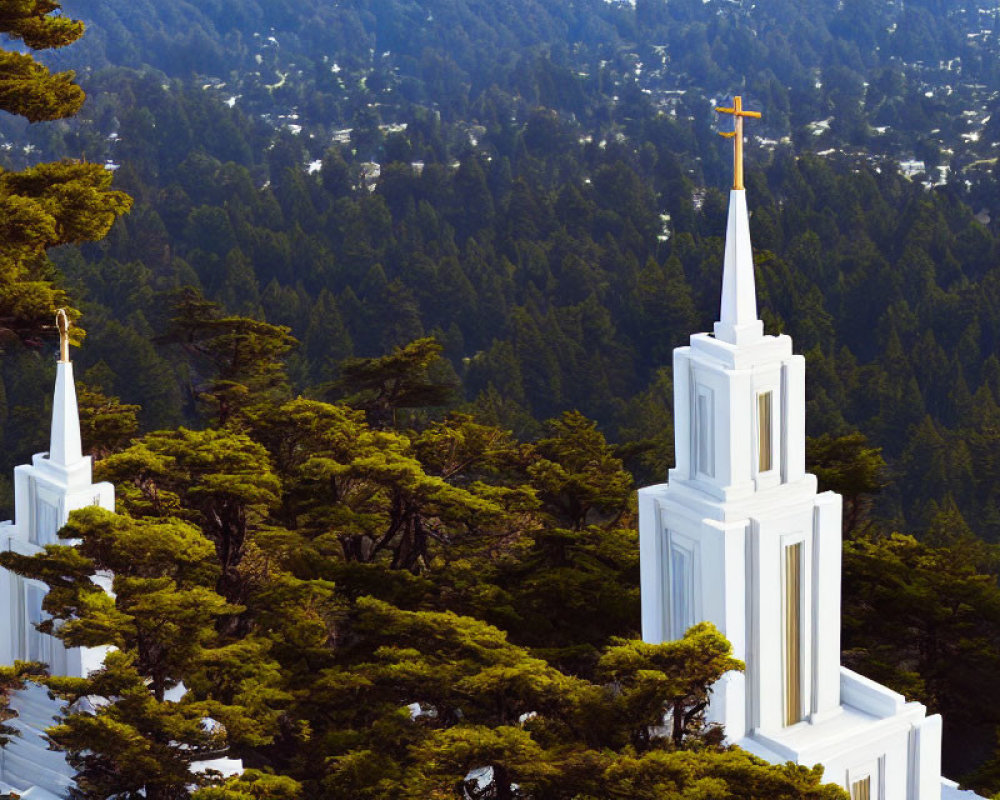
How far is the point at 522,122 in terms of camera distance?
158 m

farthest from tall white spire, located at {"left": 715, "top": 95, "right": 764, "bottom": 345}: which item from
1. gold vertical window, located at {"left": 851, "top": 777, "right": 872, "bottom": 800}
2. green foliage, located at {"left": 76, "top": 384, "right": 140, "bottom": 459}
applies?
green foliage, located at {"left": 76, "top": 384, "right": 140, "bottom": 459}

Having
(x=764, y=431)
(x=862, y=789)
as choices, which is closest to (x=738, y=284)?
(x=764, y=431)

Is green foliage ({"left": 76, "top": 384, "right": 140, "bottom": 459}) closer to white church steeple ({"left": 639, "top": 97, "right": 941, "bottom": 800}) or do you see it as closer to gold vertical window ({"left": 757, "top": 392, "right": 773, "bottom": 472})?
white church steeple ({"left": 639, "top": 97, "right": 941, "bottom": 800})

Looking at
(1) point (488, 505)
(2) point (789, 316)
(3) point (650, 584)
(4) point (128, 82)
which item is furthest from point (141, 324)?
(4) point (128, 82)

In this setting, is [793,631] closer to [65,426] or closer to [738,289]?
[738,289]

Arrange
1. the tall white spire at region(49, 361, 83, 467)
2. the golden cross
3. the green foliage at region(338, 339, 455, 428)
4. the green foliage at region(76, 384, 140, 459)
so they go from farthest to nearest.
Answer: the green foliage at region(338, 339, 455, 428), the green foliage at region(76, 384, 140, 459), the tall white spire at region(49, 361, 83, 467), the golden cross

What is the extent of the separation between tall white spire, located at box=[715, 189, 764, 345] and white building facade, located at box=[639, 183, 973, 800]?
1cm

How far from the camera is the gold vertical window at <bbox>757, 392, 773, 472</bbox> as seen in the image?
19078mm

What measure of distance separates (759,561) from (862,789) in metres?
2.89

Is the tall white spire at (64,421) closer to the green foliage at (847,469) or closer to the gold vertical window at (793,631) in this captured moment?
the gold vertical window at (793,631)

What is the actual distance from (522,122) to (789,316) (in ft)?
246

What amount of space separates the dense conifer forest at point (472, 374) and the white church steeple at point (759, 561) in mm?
957

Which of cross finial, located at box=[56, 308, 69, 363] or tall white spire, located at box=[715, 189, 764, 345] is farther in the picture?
cross finial, located at box=[56, 308, 69, 363]

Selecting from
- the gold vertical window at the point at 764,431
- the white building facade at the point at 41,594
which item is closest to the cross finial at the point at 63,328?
the white building facade at the point at 41,594
